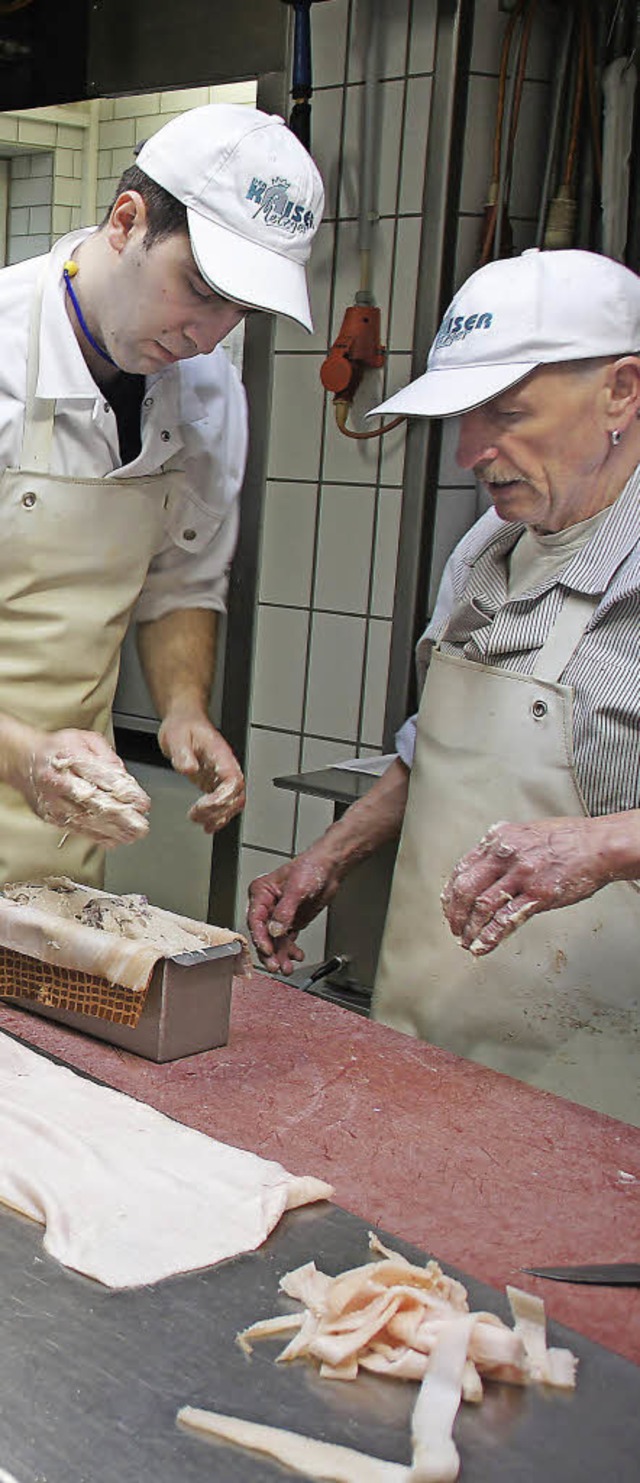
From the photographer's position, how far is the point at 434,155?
11.2ft

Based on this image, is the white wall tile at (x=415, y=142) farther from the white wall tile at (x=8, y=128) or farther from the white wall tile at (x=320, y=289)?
the white wall tile at (x=8, y=128)

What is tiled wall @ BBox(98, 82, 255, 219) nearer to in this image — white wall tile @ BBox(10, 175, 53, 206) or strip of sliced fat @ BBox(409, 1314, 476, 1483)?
white wall tile @ BBox(10, 175, 53, 206)

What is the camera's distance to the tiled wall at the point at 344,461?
3.46 m

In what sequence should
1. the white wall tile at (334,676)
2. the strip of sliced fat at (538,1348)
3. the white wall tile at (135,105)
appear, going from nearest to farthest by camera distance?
the strip of sliced fat at (538,1348), the white wall tile at (334,676), the white wall tile at (135,105)

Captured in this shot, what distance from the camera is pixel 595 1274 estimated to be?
141 cm

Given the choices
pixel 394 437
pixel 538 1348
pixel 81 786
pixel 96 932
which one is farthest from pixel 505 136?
pixel 538 1348

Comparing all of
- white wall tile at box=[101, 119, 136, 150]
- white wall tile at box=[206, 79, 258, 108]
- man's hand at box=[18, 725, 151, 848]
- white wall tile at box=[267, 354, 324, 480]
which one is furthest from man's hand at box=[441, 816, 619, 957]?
white wall tile at box=[101, 119, 136, 150]

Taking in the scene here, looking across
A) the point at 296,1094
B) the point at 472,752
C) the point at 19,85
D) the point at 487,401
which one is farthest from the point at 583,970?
the point at 19,85

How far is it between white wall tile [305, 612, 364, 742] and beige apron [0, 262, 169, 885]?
125cm

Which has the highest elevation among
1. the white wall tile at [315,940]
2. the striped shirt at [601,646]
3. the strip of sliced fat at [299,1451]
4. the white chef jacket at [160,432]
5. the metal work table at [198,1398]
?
the white chef jacket at [160,432]

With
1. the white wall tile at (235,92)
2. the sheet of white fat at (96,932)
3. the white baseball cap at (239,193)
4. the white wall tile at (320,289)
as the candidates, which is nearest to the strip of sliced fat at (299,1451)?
the sheet of white fat at (96,932)

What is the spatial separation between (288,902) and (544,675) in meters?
0.58

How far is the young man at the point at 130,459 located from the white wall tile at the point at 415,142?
3.77 feet

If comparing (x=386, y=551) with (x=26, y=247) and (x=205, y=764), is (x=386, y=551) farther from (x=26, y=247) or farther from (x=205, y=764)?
(x=26, y=247)
